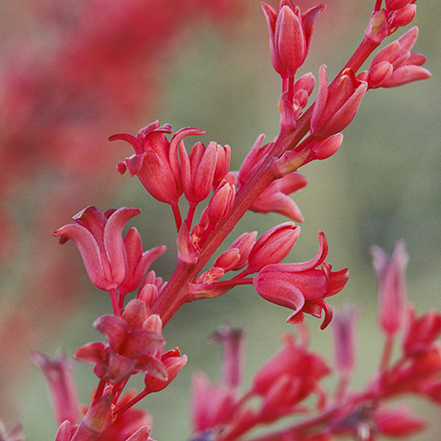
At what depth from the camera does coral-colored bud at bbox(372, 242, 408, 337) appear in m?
0.49

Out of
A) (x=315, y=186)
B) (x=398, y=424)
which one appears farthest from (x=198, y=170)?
(x=315, y=186)

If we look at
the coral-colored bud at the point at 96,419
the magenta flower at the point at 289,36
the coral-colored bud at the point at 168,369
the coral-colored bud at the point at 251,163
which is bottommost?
the coral-colored bud at the point at 96,419

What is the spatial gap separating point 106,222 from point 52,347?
1.22m

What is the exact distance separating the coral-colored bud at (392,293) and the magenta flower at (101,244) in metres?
0.31

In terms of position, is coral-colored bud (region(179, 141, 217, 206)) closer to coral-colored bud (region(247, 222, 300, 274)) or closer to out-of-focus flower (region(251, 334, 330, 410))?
coral-colored bud (region(247, 222, 300, 274))

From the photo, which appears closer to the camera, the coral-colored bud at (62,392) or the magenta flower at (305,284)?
the magenta flower at (305,284)

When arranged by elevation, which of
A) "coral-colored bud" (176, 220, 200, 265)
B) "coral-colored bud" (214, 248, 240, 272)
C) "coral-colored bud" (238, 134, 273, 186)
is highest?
"coral-colored bud" (238, 134, 273, 186)

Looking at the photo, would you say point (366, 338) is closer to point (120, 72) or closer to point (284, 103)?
point (120, 72)

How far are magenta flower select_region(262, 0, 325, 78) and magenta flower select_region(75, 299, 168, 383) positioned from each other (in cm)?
15

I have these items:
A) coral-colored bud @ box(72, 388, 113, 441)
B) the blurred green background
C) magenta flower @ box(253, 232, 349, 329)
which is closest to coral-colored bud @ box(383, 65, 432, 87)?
magenta flower @ box(253, 232, 349, 329)

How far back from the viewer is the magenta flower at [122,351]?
0.22m

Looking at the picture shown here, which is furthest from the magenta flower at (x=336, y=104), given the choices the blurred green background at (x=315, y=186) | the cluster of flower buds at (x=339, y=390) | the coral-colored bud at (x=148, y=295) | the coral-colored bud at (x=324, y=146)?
the blurred green background at (x=315, y=186)

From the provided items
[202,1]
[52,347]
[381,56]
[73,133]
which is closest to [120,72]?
[73,133]

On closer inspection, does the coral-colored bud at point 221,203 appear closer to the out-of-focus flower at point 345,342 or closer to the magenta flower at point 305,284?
the magenta flower at point 305,284
